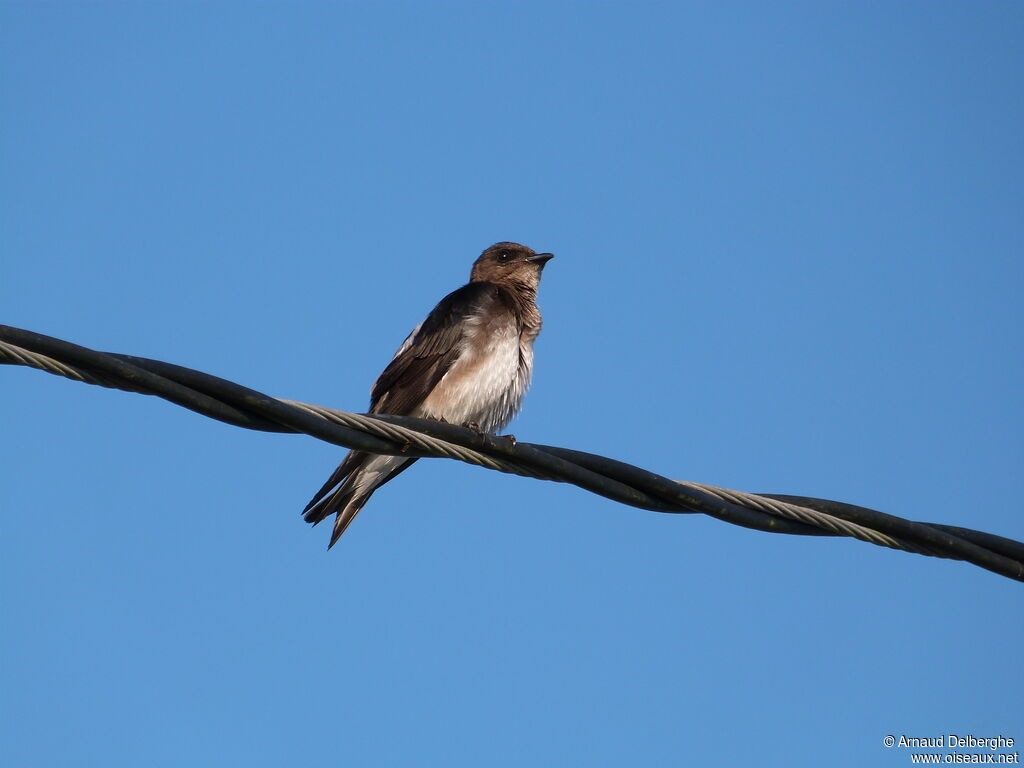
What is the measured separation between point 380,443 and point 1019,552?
2.67m

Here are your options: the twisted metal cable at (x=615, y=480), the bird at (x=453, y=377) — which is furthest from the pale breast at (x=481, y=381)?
the twisted metal cable at (x=615, y=480)

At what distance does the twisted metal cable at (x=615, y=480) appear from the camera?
4359mm

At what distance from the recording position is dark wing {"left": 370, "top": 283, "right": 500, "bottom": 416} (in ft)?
26.4

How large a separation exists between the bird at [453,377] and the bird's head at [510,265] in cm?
124

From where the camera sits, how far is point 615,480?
4.81 metres

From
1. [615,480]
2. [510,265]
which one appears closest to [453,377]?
[510,265]

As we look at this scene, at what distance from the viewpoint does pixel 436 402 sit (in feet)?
26.3

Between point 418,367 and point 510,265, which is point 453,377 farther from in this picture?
point 510,265

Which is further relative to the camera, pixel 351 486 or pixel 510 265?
pixel 510 265

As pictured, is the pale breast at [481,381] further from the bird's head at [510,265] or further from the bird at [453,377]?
the bird's head at [510,265]

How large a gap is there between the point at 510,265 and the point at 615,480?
536 centimetres

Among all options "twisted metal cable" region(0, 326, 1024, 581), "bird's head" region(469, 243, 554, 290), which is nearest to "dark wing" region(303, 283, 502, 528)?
"bird's head" region(469, 243, 554, 290)

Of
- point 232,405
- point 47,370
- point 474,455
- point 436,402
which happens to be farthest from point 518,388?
point 47,370

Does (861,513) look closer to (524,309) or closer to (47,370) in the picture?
(47,370)
